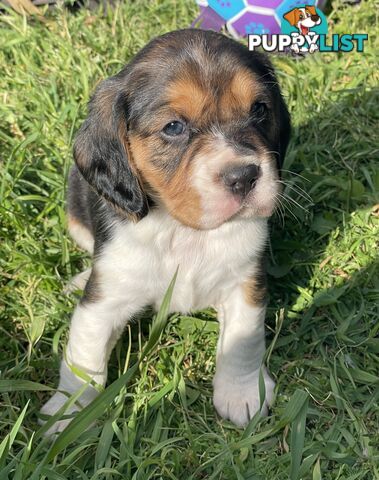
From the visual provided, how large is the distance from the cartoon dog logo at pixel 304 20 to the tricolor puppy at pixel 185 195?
2155mm

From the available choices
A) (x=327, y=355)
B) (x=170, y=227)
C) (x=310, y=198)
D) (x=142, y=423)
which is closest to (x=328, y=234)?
(x=310, y=198)

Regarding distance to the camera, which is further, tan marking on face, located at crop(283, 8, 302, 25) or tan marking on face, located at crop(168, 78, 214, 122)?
tan marking on face, located at crop(283, 8, 302, 25)

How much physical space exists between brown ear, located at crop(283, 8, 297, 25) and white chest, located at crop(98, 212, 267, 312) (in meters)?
2.47

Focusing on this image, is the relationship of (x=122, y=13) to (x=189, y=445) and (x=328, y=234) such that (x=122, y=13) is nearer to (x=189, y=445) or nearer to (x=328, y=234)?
(x=328, y=234)

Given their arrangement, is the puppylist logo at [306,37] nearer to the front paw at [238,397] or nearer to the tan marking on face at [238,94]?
the tan marking on face at [238,94]

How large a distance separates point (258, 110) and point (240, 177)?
55 centimetres

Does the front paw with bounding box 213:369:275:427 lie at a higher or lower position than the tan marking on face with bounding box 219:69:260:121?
lower

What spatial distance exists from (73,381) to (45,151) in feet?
6.60

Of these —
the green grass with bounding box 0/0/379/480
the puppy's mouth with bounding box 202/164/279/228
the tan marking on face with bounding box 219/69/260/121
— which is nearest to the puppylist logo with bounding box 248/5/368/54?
the green grass with bounding box 0/0/379/480

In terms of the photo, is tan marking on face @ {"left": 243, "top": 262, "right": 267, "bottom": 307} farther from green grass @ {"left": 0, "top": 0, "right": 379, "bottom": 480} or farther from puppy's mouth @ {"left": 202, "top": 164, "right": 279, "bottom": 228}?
puppy's mouth @ {"left": 202, "top": 164, "right": 279, "bottom": 228}

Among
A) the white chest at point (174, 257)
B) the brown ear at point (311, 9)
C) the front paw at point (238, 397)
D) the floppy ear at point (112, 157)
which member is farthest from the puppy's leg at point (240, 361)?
the brown ear at point (311, 9)

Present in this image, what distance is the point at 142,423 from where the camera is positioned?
3.70 metres

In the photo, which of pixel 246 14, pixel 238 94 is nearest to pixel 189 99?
pixel 238 94

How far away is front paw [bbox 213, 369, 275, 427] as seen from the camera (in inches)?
152
